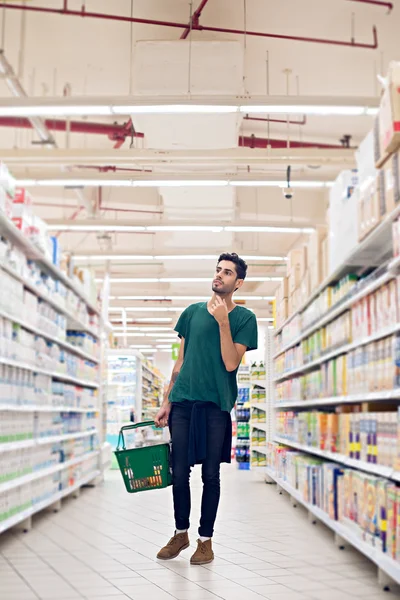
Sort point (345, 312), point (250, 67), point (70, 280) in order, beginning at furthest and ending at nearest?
point (250, 67), point (70, 280), point (345, 312)

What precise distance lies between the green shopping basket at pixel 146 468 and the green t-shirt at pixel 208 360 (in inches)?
12.6

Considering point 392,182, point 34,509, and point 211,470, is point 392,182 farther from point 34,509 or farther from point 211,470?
point 34,509

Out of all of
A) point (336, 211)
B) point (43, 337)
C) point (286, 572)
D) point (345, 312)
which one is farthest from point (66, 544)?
point (336, 211)

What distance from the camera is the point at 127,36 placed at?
8.20 metres

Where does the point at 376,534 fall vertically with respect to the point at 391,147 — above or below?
below

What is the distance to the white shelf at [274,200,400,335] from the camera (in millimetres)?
3643

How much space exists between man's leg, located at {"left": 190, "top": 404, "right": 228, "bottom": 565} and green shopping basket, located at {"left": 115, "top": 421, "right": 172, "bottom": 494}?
0.23m

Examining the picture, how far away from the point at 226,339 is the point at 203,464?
702mm

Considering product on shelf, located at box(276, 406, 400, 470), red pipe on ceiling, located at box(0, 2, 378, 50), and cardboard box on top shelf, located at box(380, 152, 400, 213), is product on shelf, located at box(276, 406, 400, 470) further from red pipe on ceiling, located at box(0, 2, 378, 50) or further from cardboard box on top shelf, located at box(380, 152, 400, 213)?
red pipe on ceiling, located at box(0, 2, 378, 50)

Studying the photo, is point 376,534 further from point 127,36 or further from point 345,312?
point 127,36

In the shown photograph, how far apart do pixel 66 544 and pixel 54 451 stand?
1871 millimetres

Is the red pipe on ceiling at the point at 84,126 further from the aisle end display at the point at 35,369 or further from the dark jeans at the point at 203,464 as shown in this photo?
the dark jeans at the point at 203,464

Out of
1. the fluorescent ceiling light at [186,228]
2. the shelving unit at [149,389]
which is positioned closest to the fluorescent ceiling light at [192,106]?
the fluorescent ceiling light at [186,228]

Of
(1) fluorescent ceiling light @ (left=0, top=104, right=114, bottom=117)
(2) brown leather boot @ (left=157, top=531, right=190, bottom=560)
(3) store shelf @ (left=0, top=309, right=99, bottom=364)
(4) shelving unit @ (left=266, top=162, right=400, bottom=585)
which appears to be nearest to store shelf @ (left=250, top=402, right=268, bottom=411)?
(3) store shelf @ (left=0, top=309, right=99, bottom=364)
